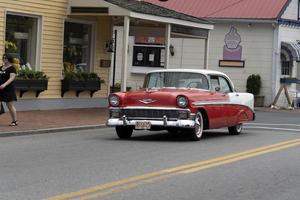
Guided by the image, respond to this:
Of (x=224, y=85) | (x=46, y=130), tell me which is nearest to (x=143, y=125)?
(x=46, y=130)

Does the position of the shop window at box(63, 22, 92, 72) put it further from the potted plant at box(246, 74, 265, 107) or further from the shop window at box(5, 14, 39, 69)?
the potted plant at box(246, 74, 265, 107)

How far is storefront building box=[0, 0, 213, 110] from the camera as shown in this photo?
66.0ft

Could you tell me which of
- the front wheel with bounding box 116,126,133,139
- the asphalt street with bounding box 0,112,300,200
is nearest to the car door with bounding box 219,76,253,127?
the asphalt street with bounding box 0,112,300,200

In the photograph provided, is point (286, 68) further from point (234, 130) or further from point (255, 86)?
point (234, 130)

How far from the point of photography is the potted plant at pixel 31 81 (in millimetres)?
19484

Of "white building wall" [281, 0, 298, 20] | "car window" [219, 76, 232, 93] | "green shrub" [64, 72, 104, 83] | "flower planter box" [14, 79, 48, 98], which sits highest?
"white building wall" [281, 0, 298, 20]

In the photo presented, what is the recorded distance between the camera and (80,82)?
72.6 ft

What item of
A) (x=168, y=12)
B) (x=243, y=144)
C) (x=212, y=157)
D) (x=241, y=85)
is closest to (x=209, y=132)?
(x=243, y=144)

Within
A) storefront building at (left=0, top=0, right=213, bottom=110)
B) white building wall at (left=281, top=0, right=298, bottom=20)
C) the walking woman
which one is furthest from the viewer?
white building wall at (left=281, top=0, right=298, bottom=20)

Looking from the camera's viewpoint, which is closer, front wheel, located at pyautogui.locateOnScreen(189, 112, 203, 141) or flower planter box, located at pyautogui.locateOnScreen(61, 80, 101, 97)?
front wheel, located at pyautogui.locateOnScreen(189, 112, 203, 141)

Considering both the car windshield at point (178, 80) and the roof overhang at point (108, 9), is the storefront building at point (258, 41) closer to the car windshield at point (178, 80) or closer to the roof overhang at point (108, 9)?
the roof overhang at point (108, 9)

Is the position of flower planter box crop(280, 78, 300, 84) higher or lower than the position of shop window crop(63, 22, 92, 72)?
lower

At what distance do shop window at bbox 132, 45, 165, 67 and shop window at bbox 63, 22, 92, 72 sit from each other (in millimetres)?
10781

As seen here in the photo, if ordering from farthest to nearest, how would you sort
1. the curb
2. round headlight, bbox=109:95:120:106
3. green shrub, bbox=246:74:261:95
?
green shrub, bbox=246:74:261:95
the curb
round headlight, bbox=109:95:120:106
